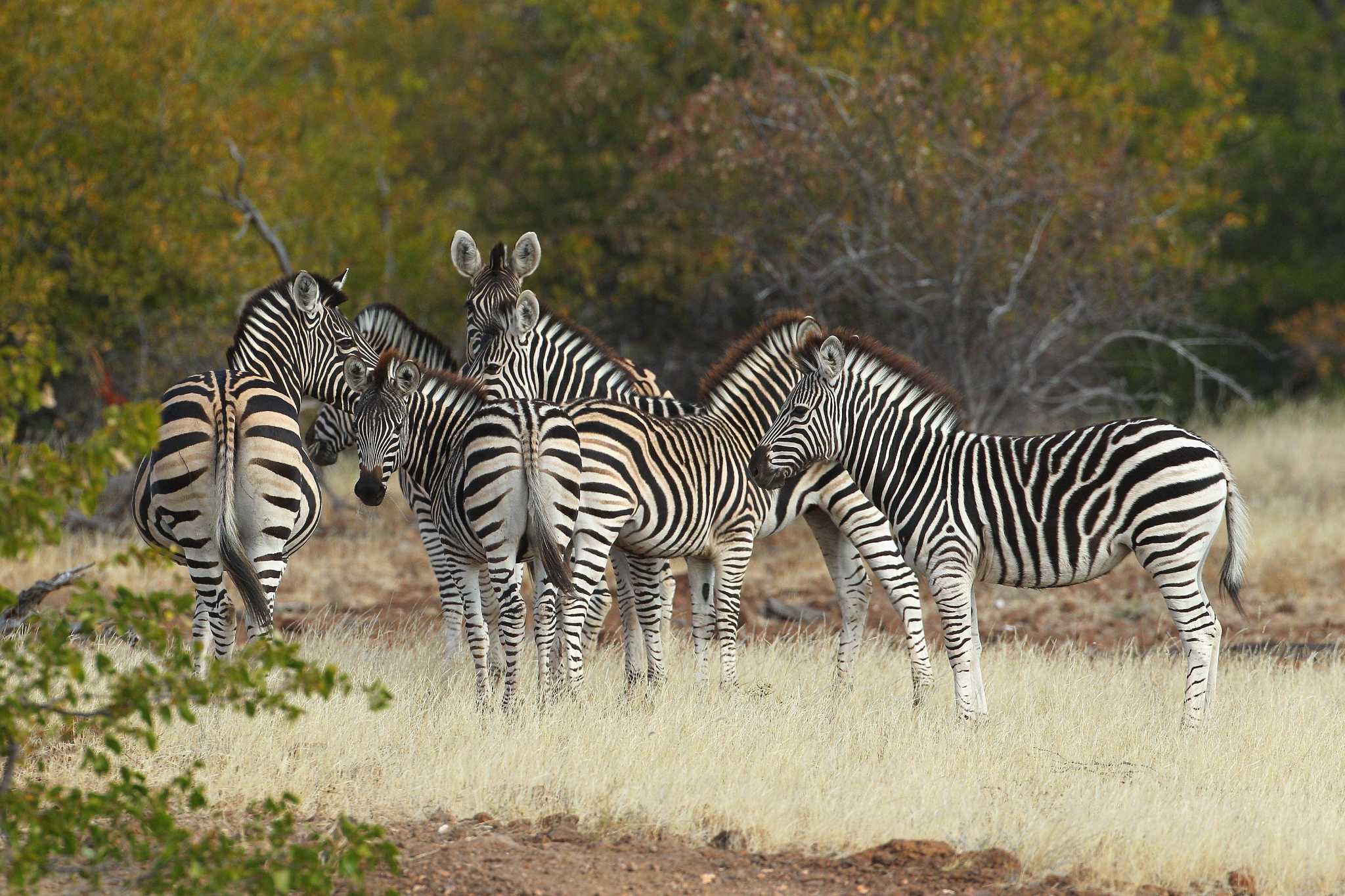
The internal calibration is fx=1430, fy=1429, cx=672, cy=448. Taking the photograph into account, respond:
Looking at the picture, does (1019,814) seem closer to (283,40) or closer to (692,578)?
(692,578)

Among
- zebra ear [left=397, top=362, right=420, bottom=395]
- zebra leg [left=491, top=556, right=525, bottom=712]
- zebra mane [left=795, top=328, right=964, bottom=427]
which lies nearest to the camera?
zebra leg [left=491, top=556, right=525, bottom=712]

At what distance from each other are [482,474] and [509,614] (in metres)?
0.81

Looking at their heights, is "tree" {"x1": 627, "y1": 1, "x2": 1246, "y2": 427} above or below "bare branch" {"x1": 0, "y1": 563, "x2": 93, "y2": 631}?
above

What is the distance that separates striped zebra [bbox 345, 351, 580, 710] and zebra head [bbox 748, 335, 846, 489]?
4.00 feet

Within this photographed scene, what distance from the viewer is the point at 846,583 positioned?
951 centimetres

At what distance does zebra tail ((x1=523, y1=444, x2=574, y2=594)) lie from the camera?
7.60 m

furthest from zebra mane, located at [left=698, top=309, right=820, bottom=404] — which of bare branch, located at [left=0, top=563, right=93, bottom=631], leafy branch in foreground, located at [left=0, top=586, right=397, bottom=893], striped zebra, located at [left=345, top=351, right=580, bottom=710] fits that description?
leafy branch in foreground, located at [left=0, top=586, right=397, bottom=893]

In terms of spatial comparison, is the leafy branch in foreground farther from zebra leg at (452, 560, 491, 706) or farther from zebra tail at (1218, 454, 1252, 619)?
zebra tail at (1218, 454, 1252, 619)

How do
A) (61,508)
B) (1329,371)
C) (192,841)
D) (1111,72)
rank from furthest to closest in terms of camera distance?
(1329,371) → (1111,72) → (192,841) → (61,508)

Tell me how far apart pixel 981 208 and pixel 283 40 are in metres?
10.9

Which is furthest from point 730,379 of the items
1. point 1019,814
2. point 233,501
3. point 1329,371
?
point 1329,371

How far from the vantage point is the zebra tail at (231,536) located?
7570 millimetres

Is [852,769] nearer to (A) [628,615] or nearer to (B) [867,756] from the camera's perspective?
(B) [867,756]

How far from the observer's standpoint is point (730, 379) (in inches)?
361
